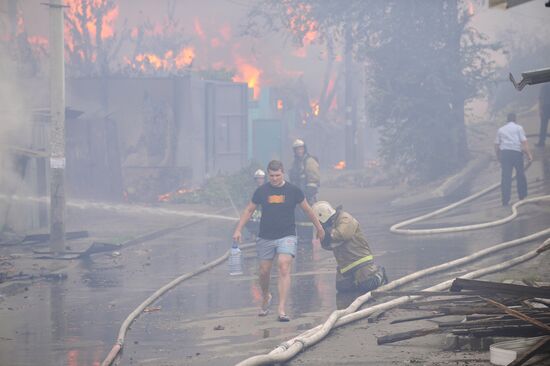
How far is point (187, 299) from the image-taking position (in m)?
12.3

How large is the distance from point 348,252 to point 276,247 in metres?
1.42

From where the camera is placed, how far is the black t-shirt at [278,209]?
11031 mm

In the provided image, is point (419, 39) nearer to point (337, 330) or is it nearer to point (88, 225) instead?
point (88, 225)

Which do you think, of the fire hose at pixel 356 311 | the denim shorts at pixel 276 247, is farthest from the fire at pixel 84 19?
the denim shorts at pixel 276 247

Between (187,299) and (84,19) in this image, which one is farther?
(84,19)

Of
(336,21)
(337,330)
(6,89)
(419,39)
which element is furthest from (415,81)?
(337,330)

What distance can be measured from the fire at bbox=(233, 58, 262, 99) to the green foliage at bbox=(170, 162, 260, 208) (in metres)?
24.6

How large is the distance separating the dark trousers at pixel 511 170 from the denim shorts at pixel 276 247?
9.17 metres

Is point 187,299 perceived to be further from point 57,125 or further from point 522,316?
point 522,316

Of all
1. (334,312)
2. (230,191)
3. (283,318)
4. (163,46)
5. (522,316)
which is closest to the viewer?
(522,316)

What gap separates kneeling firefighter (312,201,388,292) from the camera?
1193cm

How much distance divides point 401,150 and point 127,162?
8470 mm

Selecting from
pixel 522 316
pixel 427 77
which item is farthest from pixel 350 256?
pixel 427 77

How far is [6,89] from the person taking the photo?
19312mm
